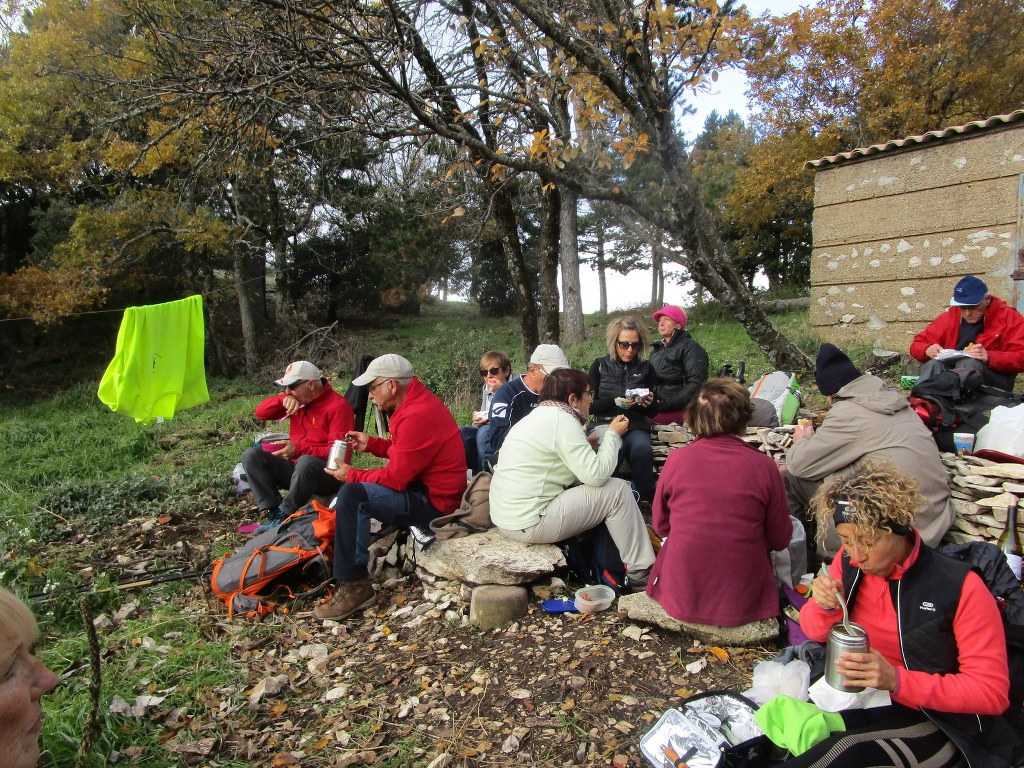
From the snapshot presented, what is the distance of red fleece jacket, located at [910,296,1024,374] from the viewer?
4805 mm

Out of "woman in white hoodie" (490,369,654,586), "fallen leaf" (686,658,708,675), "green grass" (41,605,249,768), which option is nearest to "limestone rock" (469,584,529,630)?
"woman in white hoodie" (490,369,654,586)

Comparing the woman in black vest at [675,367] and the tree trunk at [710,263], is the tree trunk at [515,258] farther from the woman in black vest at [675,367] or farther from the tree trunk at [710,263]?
the woman in black vest at [675,367]

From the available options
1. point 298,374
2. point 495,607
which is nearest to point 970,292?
point 495,607

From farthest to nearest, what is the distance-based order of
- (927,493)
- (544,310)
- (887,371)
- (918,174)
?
(544,310) < (918,174) < (887,371) < (927,493)

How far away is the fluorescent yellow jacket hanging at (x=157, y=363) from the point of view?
5555 mm

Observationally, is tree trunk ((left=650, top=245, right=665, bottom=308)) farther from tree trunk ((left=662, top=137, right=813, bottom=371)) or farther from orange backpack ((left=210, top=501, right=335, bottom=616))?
orange backpack ((left=210, top=501, right=335, bottom=616))

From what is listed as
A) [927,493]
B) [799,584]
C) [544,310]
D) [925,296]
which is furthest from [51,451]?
[925,296]

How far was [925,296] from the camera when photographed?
8.57 m

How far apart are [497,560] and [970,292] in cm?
440

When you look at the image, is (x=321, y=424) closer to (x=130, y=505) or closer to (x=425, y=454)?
(x=425, y=454)

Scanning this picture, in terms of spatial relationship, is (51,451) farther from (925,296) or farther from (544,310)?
(925,296)

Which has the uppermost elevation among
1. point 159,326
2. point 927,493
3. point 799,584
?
point 159,326

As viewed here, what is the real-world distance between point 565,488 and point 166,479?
5111 mm

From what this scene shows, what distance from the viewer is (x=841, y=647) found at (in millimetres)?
1921
